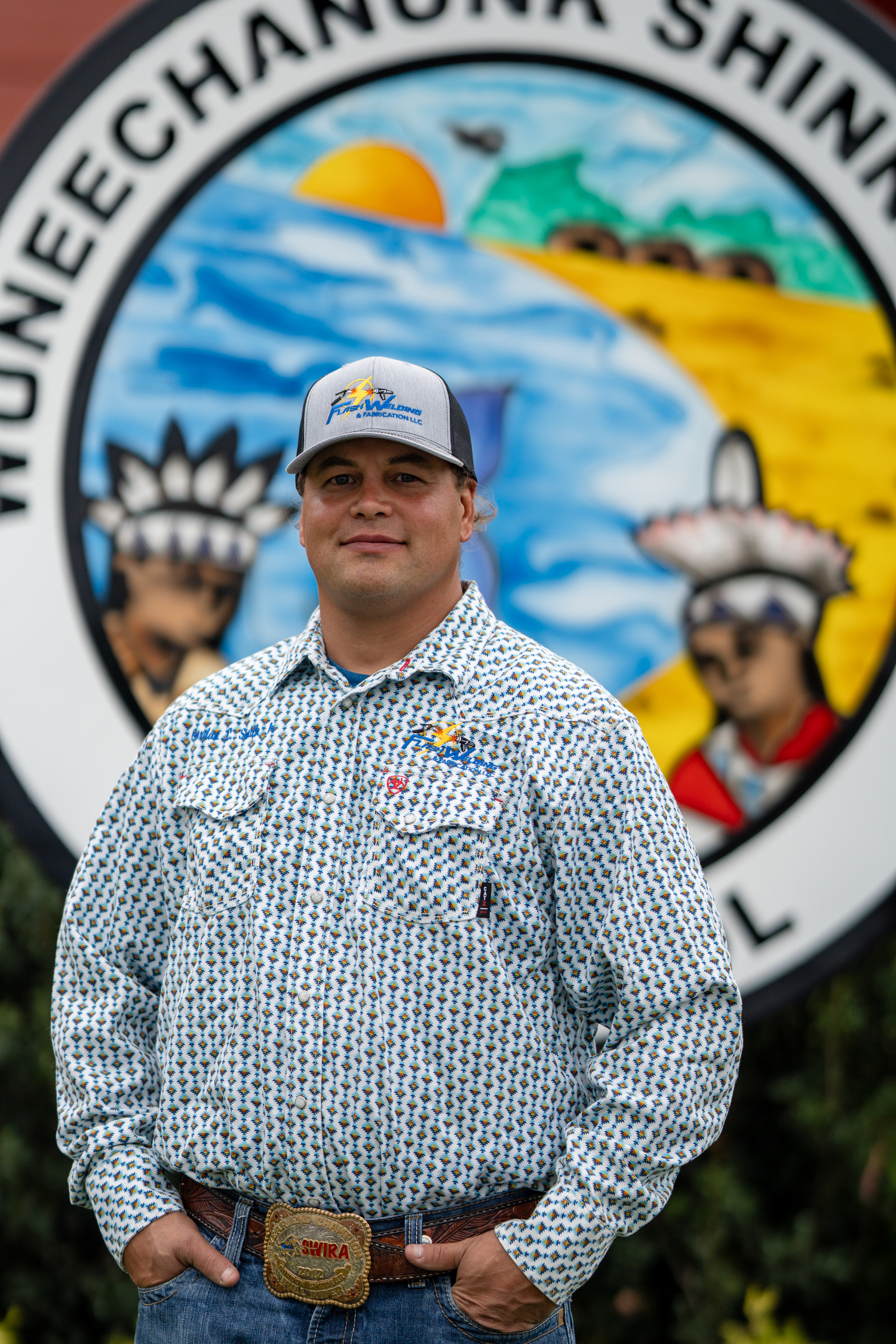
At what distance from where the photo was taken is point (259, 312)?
3.14 m

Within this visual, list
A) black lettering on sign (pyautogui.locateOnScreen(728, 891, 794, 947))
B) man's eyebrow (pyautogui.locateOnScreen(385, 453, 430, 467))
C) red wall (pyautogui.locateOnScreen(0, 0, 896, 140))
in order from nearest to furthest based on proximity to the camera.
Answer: man's eyebrow (pyautogui.locateOnScreen(385, 453, 430, 467)) → black lettering on sign (pyautogui.locateOnScreen(728, 891, 794, 947)) → red wall (pyautogui.locateOnScreen(0, 0, 896, 140))

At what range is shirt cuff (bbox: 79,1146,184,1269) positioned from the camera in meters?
1.79

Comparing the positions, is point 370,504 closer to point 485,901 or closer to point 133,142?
point 485,901

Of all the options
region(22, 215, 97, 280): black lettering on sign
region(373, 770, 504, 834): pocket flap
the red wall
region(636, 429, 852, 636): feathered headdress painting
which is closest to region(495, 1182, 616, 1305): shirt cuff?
region(373, 770, 504, 834): pocket flap

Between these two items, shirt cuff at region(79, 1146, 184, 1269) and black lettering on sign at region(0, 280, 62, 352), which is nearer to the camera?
shirt cuff at region(79, 1146, 184, 1269)

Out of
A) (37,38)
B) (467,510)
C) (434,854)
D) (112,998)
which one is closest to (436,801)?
(434,854)

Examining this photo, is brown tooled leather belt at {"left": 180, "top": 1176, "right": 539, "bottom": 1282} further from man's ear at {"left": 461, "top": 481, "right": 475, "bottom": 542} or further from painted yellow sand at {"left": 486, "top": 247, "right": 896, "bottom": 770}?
painted yellow sand at {"left": 486, "top": 247, "right": 896, "bottom": 770}

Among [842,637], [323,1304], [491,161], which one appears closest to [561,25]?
[491,161]

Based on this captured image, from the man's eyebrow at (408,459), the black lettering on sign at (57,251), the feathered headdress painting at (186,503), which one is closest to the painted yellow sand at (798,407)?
the feathered headdress painting at (186,503)

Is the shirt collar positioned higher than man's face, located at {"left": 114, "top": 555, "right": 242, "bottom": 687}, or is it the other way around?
the shirt collar

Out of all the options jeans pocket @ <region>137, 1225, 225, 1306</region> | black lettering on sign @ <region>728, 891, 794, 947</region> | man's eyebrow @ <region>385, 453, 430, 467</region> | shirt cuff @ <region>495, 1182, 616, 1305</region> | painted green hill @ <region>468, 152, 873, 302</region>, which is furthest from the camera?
painted green hill @ <region>468, 152, 873, 302</region>

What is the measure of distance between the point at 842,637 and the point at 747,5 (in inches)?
57.9

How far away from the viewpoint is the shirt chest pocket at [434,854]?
1.70m

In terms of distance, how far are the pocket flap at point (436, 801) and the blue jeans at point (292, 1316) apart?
492mm
